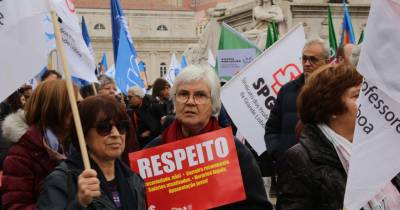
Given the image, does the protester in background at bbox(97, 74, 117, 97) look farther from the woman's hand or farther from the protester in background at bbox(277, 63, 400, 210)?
the woman's hand

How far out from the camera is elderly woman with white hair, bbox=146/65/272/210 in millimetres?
4402

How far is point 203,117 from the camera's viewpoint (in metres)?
4.52

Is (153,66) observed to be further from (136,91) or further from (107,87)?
(107,87)

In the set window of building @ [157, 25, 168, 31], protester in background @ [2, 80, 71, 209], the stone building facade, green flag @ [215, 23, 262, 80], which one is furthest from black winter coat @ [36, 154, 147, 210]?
window of building @ [157, 25, 168, 31]

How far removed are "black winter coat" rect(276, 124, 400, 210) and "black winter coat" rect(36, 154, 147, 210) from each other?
2.42ft

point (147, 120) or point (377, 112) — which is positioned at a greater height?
point (377, 112)

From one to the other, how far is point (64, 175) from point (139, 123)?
24.5ft

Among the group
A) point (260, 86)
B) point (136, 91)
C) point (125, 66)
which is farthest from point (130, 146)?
point (125, 66)

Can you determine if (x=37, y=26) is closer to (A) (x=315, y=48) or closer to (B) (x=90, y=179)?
(B) (x=90, y=179)

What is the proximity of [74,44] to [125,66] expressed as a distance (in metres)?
6.71

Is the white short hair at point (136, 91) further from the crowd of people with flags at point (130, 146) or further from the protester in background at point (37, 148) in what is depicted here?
the protester in background at point (37, 148)

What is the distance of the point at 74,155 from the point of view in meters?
3.82

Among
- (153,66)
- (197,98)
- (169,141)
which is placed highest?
(197,98)

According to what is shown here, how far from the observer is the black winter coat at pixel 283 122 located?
6566mm
